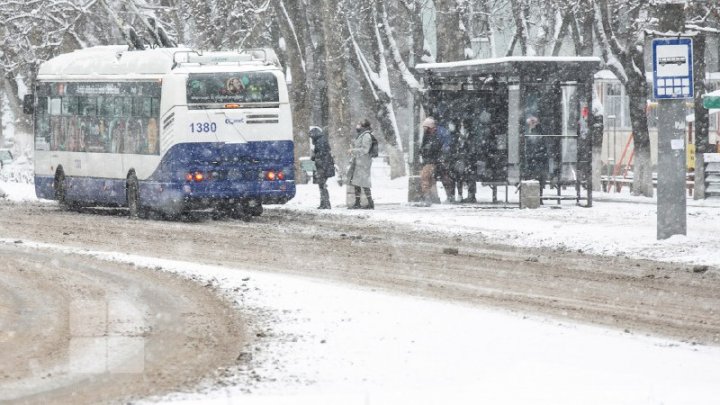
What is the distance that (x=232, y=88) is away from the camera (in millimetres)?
29641

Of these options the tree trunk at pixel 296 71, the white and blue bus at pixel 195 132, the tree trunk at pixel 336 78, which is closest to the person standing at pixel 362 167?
the white and blue bus at pixel 195 132

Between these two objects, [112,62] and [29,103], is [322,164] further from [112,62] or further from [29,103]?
[29,103]

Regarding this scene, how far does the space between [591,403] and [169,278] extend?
358 inches

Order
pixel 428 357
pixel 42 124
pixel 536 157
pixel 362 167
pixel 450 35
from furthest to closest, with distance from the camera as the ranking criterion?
pixel 450 35
pixel 42 124
pixel 362 167
pixel 536 157
pixel 428 357

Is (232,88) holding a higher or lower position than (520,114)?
higher

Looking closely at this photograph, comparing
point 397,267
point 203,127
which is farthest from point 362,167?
A: point 397,267

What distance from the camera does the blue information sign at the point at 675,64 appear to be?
21.5m

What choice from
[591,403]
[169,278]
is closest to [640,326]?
[591,403]

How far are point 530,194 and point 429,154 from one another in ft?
9.20

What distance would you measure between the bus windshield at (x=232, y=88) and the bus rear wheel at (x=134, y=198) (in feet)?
7.32

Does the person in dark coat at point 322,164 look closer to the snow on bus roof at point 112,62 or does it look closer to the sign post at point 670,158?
the snow on bus roof at point 112,62

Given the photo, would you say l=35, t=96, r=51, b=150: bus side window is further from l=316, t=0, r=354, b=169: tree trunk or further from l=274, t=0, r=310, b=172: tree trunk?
l=274, t=0, r=310, b=172: tree trunk

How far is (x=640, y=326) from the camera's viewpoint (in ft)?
44.0

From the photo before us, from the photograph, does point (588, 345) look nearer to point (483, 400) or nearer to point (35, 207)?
point (483, 400)
